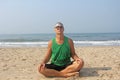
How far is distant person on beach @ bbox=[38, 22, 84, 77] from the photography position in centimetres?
570

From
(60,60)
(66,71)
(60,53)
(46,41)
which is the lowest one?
(46,41)

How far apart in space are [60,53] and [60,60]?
16 cm

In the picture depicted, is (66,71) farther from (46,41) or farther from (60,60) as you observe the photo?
(46,41)

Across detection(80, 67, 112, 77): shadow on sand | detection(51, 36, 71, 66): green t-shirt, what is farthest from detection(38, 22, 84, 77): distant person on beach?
detection(80, 67, 112, 77): shadow on sand

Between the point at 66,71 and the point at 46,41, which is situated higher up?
the point at 66,71

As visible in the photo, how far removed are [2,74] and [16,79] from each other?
29.2 inches

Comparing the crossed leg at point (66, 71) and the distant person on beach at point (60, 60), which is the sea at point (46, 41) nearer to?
the distant person on beach at point (60, 60)

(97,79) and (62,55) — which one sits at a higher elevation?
(62,55)

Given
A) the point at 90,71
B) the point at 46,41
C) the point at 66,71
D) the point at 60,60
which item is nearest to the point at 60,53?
the point at 60,60

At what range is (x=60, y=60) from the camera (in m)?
5.80

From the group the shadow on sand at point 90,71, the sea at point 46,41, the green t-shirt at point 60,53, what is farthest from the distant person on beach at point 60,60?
the sea at point 46,41

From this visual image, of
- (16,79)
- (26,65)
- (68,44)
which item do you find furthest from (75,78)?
(26,65)

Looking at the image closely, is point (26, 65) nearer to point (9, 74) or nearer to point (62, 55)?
point (9, 74)

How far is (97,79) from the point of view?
5.52 metres
